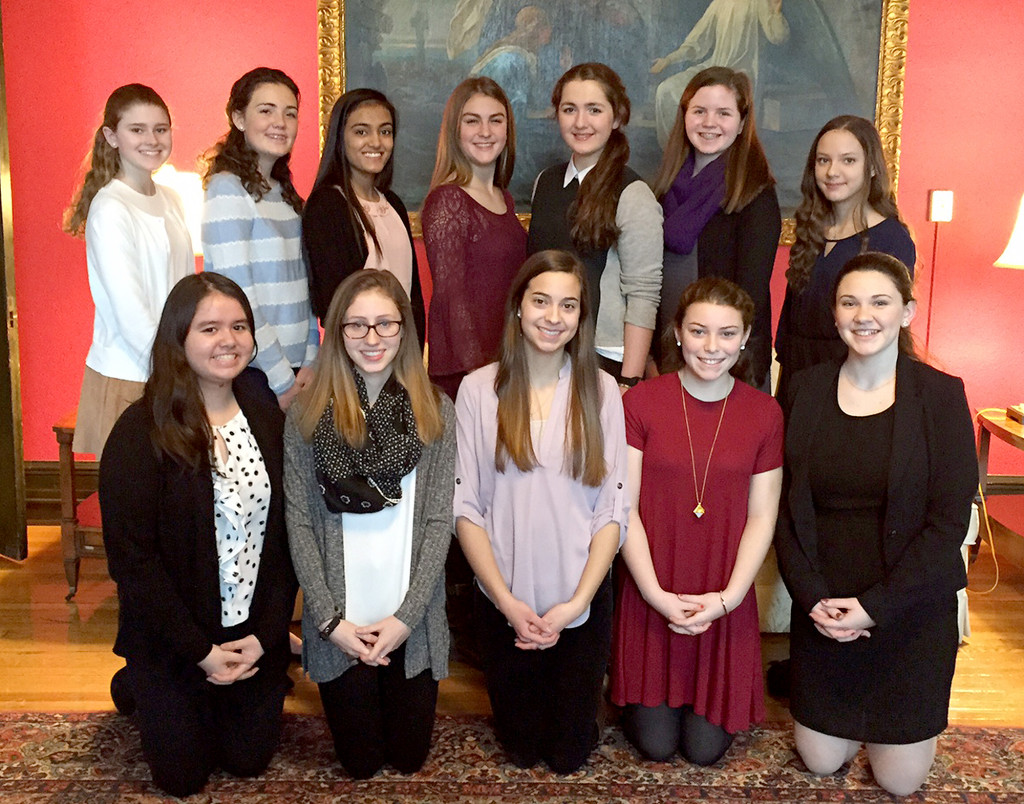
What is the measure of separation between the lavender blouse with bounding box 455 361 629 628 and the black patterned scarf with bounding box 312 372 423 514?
179 millimetres

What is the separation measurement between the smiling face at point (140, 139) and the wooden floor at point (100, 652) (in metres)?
1.55

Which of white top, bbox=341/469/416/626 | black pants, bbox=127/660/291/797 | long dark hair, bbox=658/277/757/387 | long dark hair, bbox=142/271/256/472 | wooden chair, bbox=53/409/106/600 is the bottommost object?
black pants, bbox=127/660/291/797

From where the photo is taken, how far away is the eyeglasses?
7.99ft

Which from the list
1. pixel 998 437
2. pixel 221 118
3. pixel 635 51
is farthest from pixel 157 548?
pixel 998 437

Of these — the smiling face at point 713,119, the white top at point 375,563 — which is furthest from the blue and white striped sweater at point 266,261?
the smiling face at point 713,119

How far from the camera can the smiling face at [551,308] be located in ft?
8.11

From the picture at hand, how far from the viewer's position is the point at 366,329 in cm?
244

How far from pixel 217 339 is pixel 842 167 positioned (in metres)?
1.81

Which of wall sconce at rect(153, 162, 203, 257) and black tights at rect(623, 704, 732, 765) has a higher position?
wall sconce at rect(153, 162, 203, 257)

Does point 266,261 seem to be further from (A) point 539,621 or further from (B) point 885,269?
(B) point 885,269

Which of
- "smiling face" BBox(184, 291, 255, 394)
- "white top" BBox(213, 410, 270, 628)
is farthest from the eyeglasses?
"white top" BBox(213, 410, 270, 628)

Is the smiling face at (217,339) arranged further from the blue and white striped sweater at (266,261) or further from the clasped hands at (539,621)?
the clasped hands at (539,621)

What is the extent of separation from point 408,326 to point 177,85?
8.07ft

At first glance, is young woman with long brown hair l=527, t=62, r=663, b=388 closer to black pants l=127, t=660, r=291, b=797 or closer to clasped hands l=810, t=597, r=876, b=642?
clasped hands l=810, t=597, r=876, b=642
